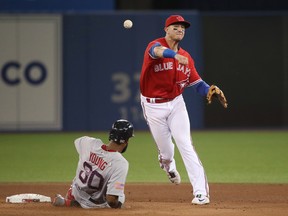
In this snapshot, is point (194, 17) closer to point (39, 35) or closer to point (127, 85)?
point (127, 85)

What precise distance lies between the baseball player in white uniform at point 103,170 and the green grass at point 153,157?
124 inches

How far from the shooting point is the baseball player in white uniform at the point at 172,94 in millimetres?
8258

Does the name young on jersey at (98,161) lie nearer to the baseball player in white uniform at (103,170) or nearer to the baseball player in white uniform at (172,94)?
the baseball player in white uniform at (103,170)

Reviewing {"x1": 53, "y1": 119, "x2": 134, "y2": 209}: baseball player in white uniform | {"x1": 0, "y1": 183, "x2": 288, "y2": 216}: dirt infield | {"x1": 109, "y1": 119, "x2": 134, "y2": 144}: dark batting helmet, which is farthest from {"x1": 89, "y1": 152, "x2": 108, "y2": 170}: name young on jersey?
{"x1": 0, "y1": 183, "x2": 288, "y2": 216}: dirt infield

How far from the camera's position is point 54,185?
10.2 metres

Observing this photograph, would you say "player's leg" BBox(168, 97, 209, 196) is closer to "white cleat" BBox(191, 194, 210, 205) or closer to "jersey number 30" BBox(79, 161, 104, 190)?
"white cleat" BBox(191, 194, 210, 205)

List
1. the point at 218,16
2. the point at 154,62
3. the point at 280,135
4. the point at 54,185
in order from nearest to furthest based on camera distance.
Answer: the point at 154,62, the point at 54,185, the point at 280,135, the point at 218,16

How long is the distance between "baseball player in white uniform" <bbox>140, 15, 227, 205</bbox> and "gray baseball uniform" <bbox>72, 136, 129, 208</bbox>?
101cm

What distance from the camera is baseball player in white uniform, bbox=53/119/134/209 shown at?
7402 millimetres

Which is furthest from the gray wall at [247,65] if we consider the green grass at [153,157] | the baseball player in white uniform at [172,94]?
the baseball player in white uniform at [172,94]

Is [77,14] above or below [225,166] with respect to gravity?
above

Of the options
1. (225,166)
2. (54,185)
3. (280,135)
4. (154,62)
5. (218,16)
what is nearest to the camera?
(154,62)

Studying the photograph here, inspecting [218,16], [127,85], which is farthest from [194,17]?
[127,85]

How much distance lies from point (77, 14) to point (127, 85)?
197 centimetres
